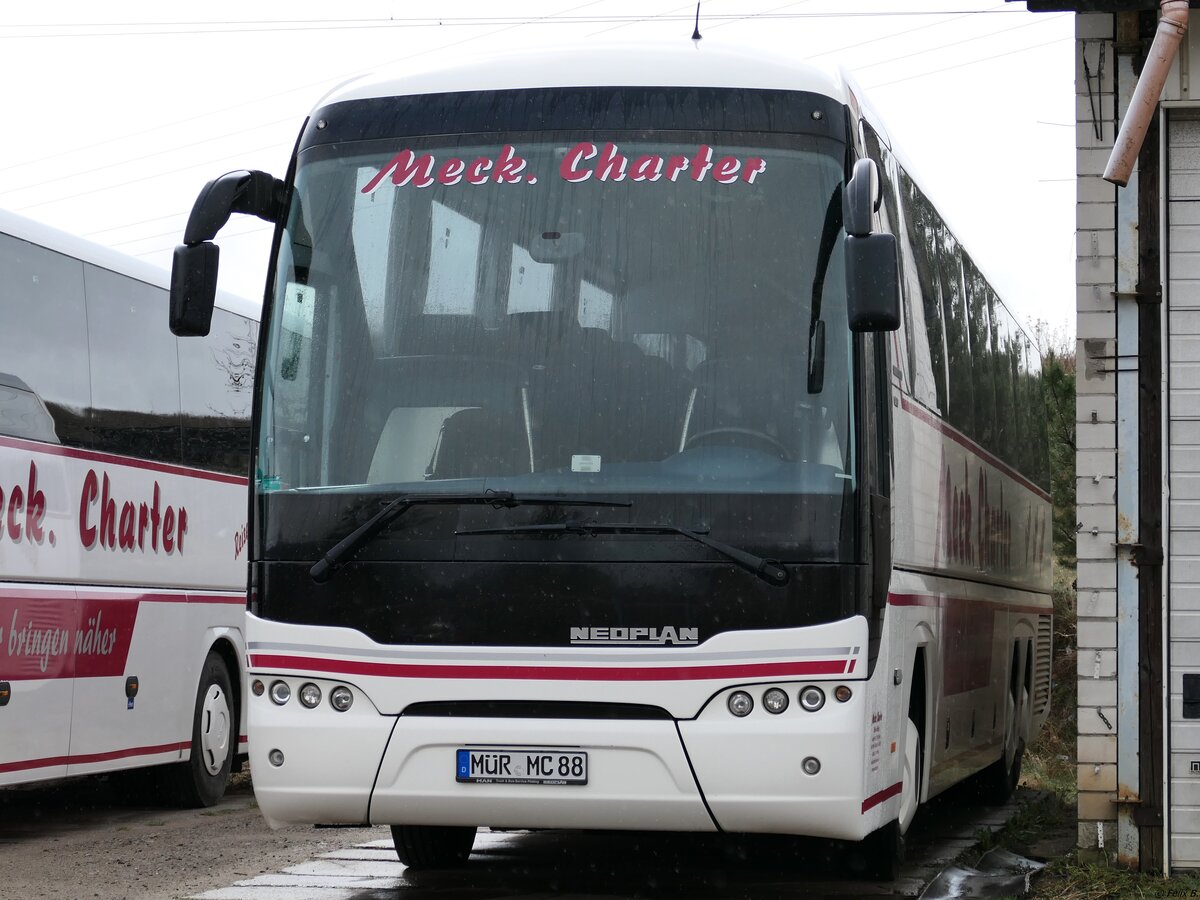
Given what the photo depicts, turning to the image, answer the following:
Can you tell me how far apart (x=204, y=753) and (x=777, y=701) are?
25.4ft

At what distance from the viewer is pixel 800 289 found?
7535 millimetres

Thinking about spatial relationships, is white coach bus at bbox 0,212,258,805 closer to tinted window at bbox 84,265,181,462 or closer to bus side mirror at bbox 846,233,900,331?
tinted window at bbox 84,265,181,462

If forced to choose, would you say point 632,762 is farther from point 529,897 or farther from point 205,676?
point 205,676

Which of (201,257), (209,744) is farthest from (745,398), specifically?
(209,744)

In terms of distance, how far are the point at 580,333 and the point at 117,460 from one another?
18.6ft

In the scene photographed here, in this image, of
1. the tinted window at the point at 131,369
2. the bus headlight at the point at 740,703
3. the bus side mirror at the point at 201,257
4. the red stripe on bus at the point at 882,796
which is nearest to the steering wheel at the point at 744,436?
the bus headlight at the point at 740,703

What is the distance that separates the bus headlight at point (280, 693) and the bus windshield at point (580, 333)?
0.63 metres

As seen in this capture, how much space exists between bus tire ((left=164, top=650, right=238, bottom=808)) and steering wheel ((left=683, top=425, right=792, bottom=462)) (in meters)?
7.33

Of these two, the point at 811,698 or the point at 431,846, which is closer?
the point at 811,698

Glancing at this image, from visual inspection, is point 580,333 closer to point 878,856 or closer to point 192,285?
point 192,285

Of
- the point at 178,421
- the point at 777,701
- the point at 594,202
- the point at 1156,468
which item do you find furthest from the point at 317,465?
the point at 178,421

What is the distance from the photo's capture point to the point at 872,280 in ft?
23.5

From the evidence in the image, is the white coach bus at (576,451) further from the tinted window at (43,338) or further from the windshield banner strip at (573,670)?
the tinted window at (43,338)

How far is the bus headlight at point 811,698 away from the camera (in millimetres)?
7164
